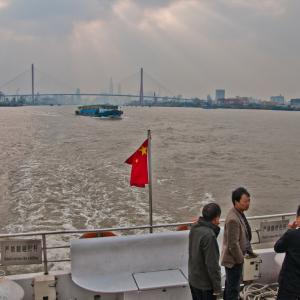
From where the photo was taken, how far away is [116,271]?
440cm

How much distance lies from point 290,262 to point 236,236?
49cm

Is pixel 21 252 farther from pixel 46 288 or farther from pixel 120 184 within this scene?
pixel 120 184

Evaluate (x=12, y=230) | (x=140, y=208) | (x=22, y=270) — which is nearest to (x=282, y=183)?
(x=140, y=208)

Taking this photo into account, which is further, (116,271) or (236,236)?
(116,271)

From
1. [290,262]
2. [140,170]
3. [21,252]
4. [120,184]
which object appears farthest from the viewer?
[120,184]

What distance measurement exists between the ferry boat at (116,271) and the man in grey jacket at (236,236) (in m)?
0.80

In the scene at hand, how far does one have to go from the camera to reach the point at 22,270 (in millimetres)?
8055

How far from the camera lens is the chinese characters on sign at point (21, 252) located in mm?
4301

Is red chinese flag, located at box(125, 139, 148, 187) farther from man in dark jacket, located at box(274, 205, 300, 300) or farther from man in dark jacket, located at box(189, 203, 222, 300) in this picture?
man in dark jacket, located at box(274, 205, 300, 300)

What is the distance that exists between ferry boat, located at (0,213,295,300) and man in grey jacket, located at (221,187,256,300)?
80 centimetres

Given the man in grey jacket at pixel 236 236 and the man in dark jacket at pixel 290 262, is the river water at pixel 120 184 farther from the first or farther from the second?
the man in dark jacket at pixel 290 262

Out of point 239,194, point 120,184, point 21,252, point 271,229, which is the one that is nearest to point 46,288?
point 21,252

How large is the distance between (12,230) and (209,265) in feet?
30.3

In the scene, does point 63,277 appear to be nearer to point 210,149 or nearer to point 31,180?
point 31,180
